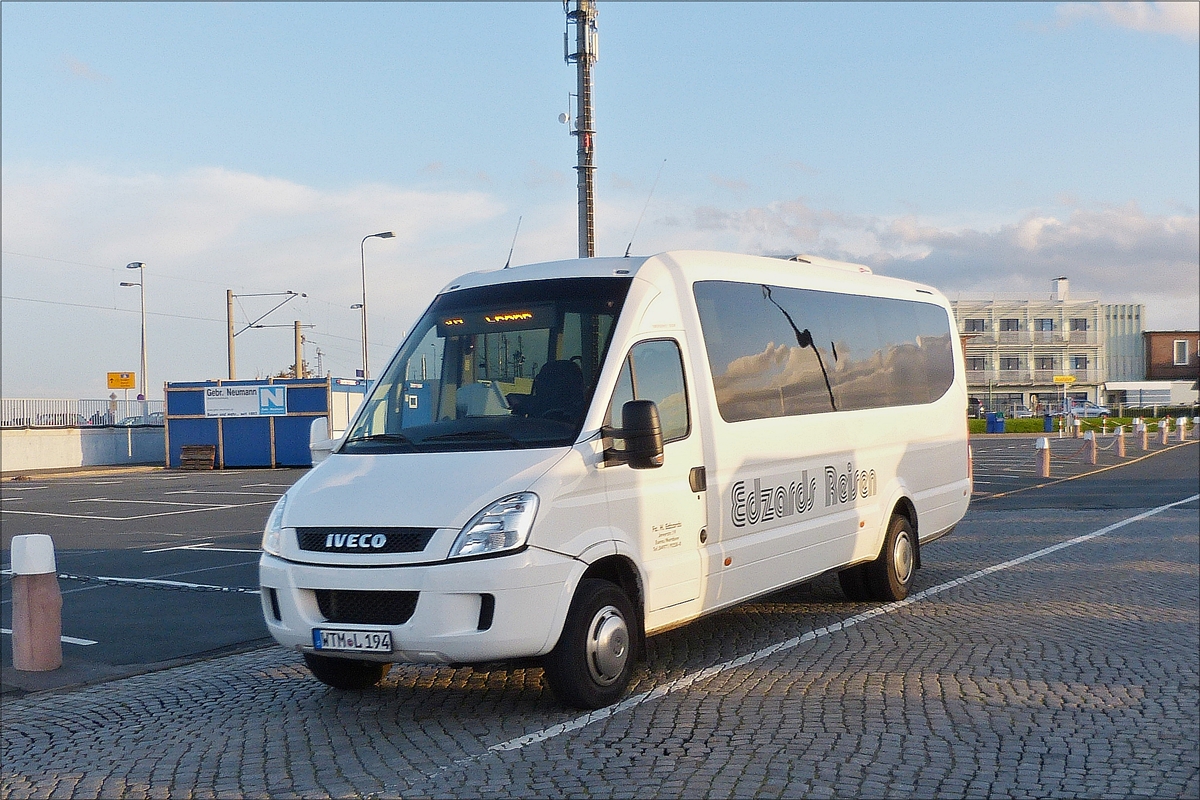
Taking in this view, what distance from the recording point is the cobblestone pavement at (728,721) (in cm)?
525

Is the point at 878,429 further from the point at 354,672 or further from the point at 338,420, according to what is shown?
the point at 338,420

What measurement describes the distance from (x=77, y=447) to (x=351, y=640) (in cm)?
4367

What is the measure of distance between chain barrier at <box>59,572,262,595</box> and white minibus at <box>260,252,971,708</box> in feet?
16.0

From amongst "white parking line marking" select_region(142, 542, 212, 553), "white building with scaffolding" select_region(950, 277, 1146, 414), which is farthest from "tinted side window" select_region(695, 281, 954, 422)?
"white building with scaffolding" select_region(950, 277, 1146, 414)

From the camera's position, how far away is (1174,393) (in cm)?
9256

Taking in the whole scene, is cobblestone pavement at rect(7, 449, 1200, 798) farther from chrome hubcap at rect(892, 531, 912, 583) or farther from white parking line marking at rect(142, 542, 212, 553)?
white parking line marking at rect(142, 542, 212, 553)

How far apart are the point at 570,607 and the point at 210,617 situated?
5239 mm

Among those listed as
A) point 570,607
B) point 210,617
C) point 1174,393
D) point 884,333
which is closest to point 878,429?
point 884,333

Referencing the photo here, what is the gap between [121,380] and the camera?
54188 mm

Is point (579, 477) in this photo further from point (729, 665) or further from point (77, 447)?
point (77, 447)

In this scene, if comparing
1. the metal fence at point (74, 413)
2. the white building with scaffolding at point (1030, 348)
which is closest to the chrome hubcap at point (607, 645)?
the metal fence at point (74, 413)

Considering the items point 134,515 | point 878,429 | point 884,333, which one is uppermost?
point 884,333

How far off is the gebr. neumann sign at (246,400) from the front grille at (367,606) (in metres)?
34.0

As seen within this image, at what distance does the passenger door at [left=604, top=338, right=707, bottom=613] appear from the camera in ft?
22.2
